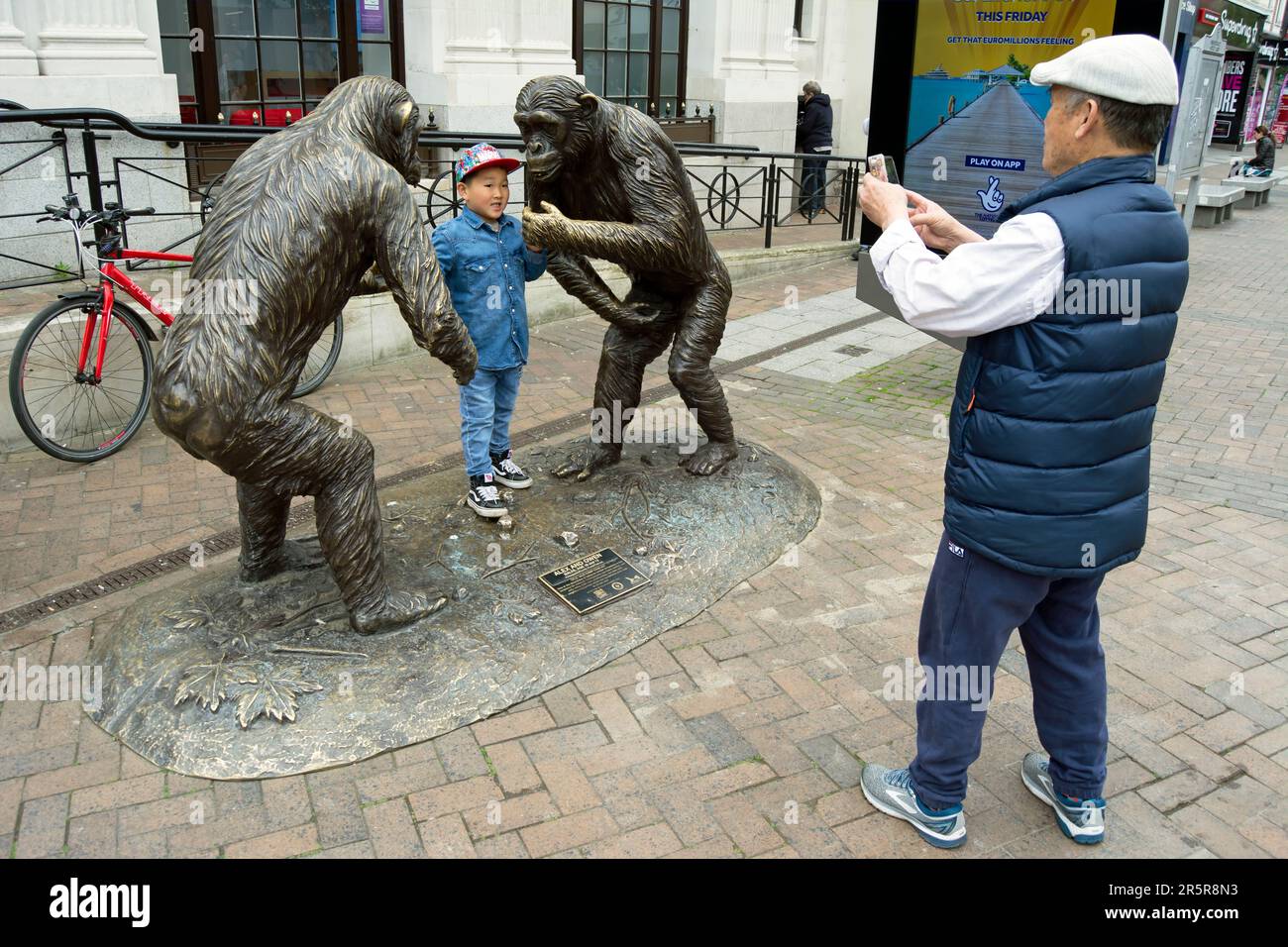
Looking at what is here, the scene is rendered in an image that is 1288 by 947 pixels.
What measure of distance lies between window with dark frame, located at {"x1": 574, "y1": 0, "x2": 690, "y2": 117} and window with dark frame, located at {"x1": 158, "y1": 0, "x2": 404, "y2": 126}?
2.65m

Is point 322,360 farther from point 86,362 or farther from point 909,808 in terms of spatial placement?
point 909,808

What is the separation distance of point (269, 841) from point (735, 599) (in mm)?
2016

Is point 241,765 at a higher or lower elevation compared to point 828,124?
lower

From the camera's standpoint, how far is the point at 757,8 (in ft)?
41.8

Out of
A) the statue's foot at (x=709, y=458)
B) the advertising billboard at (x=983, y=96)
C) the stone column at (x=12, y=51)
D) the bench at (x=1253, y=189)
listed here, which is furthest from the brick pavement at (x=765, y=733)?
the bench at (x=1253, y=189)

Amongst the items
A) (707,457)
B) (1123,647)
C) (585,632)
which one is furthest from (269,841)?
(1123,647)

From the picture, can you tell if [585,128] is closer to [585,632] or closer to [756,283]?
[585,632]

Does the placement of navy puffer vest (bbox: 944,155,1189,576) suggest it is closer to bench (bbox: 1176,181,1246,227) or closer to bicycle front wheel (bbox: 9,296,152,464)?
bicycle front wheel (bbox: 9,296,152,464)

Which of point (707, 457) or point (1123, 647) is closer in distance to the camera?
point (1123, 647)

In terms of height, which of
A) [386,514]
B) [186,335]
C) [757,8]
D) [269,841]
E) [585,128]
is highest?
[757,8]

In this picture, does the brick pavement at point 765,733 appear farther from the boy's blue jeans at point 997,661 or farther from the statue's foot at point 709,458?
the statue's foot at point 709,458

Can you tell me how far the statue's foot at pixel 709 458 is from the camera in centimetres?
481

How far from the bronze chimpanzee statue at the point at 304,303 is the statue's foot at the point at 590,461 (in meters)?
1.35

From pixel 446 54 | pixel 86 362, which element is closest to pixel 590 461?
pixel 86 362
